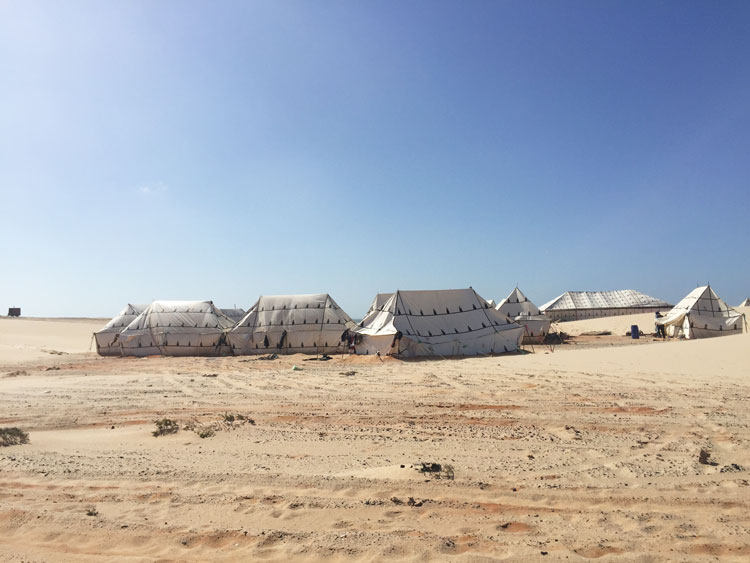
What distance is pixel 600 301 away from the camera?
193ft

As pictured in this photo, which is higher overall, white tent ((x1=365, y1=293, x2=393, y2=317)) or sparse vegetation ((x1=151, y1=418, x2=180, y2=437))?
white tent ((x1=365, y1=293, x2=393, y2=317))

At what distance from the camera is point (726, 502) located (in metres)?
4.52

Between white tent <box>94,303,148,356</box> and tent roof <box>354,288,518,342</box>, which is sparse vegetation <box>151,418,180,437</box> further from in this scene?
white tent <box>94,303,148,356</box>

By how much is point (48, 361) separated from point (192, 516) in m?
22.8

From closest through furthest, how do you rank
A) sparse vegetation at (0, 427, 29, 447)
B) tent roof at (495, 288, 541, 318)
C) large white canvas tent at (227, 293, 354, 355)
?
1. sparse vegetation at (0, 427, 29, 447)
2. large white canvas tent at (227, 293, 354, 355)
3. tent roof at (495, 288, 541, 318)

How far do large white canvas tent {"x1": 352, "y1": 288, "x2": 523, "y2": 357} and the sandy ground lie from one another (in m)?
10.5

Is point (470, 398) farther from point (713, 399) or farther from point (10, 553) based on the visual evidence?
point (10, 553)

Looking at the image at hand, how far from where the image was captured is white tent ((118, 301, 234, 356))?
93.1ft

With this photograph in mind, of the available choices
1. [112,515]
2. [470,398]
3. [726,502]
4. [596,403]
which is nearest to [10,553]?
[112,515]

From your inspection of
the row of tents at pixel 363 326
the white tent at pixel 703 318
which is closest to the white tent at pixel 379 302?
the row of tents at pixel 363 326

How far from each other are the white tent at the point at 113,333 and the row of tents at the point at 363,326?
0.20 ft

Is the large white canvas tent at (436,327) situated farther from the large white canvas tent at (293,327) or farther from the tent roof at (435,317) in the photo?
the large white canvas tent at (293,327)

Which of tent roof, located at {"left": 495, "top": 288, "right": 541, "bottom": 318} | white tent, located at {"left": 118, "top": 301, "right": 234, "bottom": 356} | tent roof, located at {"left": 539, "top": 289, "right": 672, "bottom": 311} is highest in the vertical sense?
tent roof, located at {"left": 539, "top": 289, "right": 672, "bottom": 311}

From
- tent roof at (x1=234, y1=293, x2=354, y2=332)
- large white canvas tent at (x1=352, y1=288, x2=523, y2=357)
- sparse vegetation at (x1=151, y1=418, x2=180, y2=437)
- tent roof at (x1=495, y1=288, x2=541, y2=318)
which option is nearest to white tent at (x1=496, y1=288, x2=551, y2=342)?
tent roof at (x1=495, y1=288, x2=541, y2=318)
